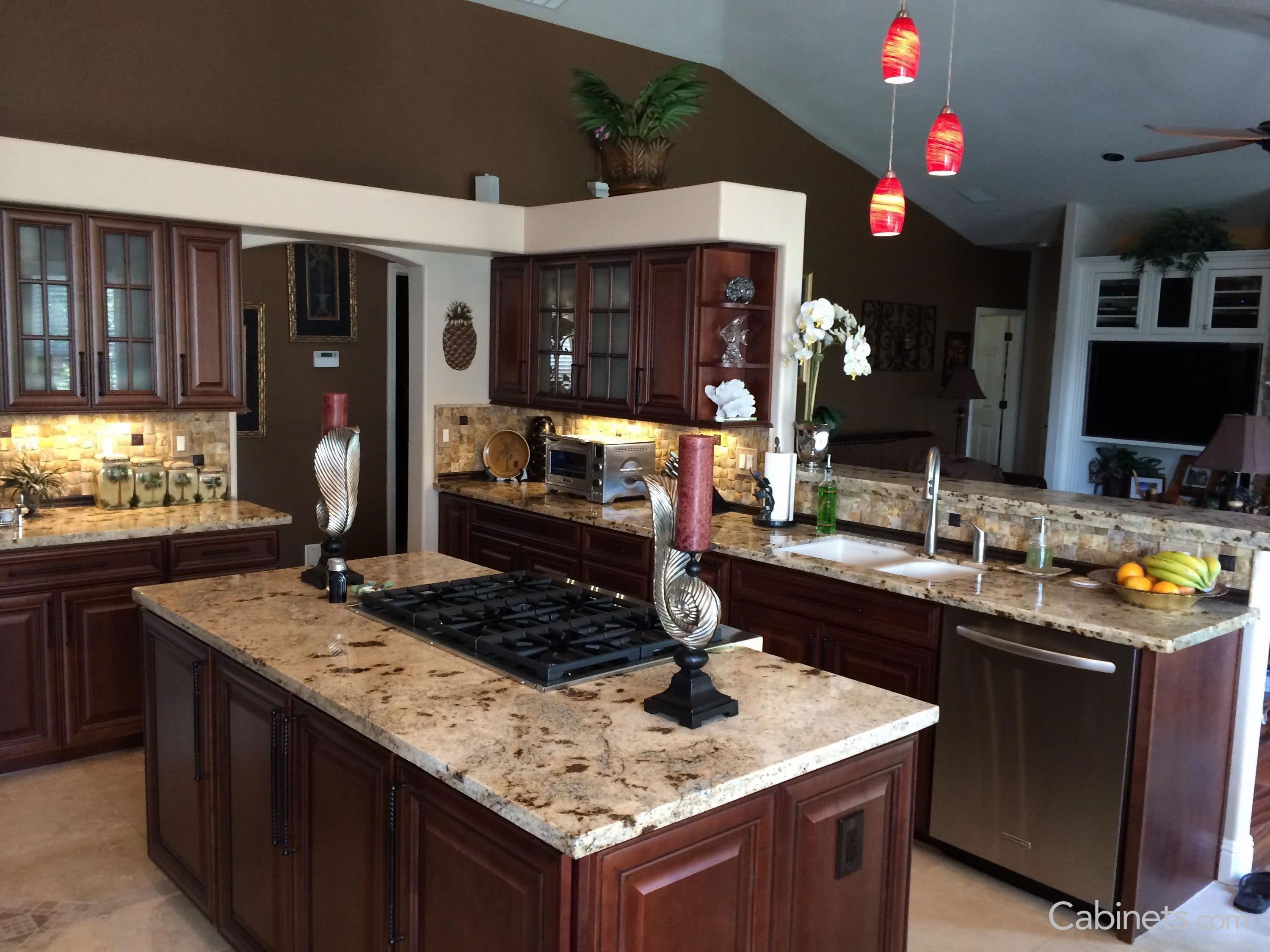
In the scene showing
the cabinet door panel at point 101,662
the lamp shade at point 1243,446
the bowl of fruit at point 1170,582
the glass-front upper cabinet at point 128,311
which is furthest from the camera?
the lamp shade at point 1243,446

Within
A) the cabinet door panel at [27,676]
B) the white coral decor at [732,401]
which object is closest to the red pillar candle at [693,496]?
the white coral decor at [732,401]

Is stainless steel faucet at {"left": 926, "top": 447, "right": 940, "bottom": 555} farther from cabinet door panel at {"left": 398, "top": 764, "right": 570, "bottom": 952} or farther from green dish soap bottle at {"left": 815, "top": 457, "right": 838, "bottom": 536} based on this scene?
cabinet door panel at {"left": 398, "top": 764, "right": 570, "bottom": 952}

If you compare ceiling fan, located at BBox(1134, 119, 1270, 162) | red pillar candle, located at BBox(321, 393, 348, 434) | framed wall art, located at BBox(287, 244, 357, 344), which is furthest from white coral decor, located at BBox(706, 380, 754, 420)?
framed wall art, located at BBox(287, 244, 357, 344)

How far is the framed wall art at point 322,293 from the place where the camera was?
6.87 meters

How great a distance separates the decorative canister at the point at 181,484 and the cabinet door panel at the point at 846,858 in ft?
12.4

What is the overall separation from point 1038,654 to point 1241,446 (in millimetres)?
2991

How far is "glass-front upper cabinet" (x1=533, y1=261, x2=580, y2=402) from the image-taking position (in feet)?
18.1

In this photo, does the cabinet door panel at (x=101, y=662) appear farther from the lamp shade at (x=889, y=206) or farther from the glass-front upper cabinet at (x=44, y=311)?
the lamp shade at (x=889, y=206)

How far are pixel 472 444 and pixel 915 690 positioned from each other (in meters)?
3.33

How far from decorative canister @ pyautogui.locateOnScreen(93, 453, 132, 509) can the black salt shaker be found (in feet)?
7.11

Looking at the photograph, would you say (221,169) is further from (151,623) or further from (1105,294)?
(1105,294)

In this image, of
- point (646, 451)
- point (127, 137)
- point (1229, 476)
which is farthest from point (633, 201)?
point (1229, 476)

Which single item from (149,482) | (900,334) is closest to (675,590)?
(149,482)

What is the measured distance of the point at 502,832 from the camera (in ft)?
5.93
